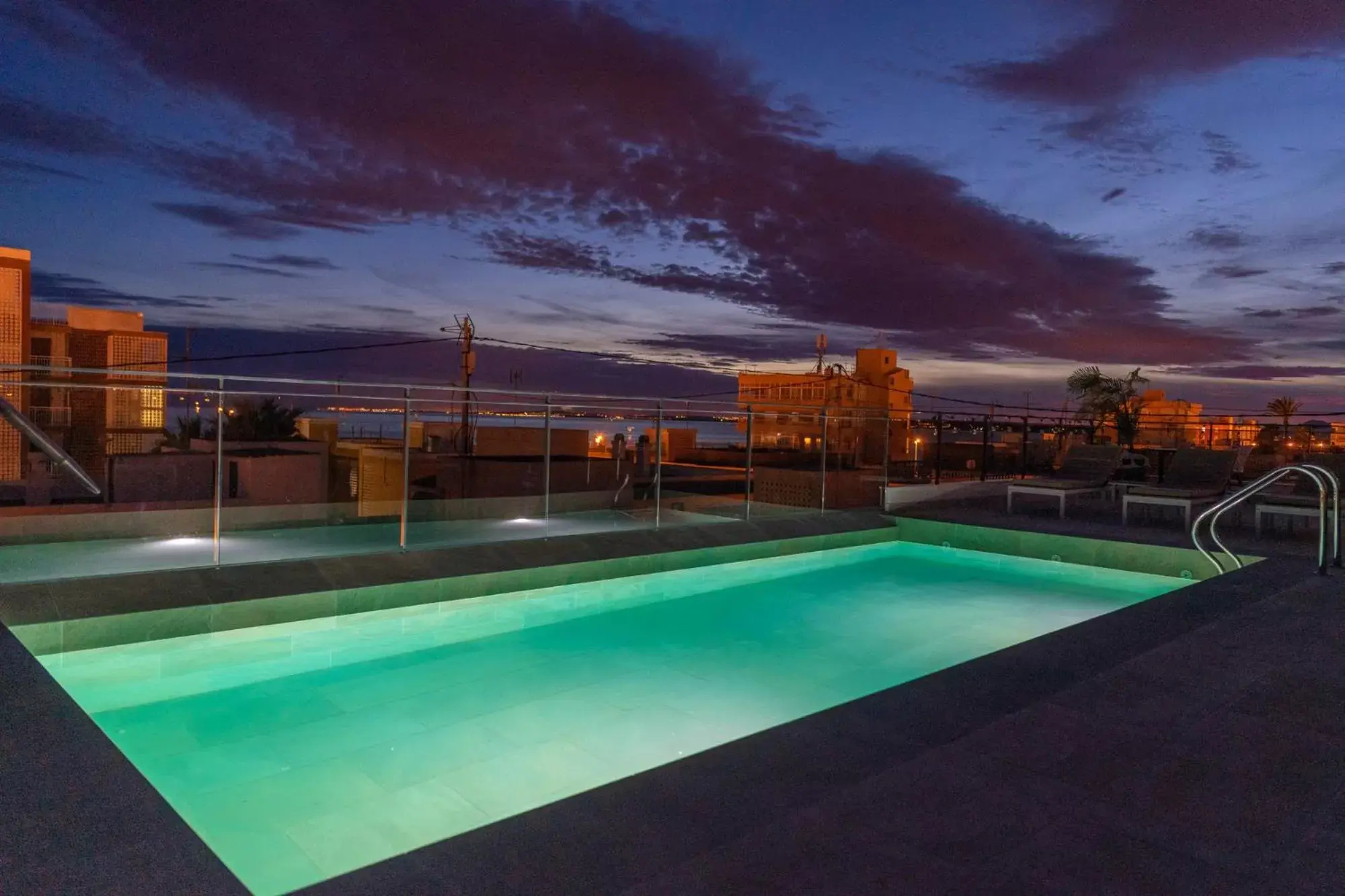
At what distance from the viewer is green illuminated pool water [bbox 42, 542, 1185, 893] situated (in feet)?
8.78

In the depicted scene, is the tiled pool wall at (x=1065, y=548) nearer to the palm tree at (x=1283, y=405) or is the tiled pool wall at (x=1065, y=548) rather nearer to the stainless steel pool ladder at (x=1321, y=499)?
the stainless steel pool ladder at (x=1321, y=499)

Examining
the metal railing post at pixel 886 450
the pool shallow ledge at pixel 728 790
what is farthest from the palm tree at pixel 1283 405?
the pool shallow ledge at pixel 728 790

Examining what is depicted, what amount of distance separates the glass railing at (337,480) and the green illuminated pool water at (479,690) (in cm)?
62

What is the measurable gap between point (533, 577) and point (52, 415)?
8.12 meters

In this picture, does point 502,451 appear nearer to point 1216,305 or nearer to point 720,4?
point 720,4

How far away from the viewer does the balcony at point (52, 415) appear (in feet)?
30.4

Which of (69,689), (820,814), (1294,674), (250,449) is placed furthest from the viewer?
(250,449)

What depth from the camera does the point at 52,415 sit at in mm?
9711

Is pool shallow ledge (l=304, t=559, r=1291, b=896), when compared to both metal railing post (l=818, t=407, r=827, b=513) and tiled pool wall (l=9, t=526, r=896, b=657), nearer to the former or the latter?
tiled pool wall (l=9, t=526, r=896, b=657)

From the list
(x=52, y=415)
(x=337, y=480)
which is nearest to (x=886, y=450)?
(x=337, y=480)

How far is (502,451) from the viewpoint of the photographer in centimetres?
1894

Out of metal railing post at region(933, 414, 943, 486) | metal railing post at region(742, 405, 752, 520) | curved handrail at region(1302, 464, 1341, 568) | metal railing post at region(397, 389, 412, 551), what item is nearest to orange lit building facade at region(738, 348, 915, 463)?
metal railing post at region(742, 405, 752, 520)

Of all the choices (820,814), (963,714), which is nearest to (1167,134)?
(963,714)

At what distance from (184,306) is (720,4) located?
78.6 feet
